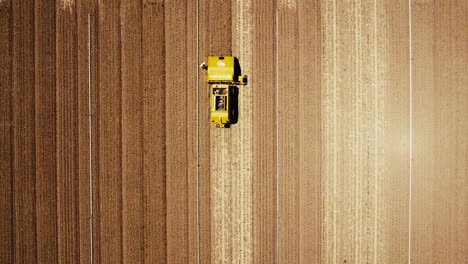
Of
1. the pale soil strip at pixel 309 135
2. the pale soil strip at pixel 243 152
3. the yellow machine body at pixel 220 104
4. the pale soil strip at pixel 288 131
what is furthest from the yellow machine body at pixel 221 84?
the pale soil strip at pixel 309 135

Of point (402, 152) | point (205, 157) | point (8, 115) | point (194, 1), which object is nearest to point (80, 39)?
→ point (8, 115)

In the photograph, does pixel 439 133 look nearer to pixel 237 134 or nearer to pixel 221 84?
pixel 237 134

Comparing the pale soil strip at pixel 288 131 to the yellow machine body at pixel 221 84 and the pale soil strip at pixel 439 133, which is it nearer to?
the yellow machine body at pixel 221 84

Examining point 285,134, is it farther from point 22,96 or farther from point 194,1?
point 22,96

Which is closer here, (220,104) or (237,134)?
(220,104)

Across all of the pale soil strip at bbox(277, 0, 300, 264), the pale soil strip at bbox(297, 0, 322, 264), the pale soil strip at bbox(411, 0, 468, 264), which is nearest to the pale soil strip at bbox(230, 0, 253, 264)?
the pale soil strip at bbox(277, 0, 300, 264)

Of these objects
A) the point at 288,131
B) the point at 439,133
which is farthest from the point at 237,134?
the point at 439,133
